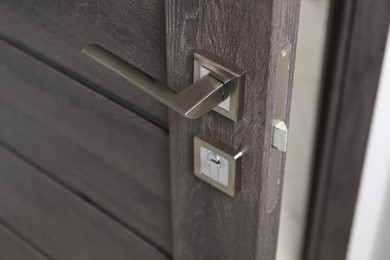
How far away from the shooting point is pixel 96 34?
723 millimetres

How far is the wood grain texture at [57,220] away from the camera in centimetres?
93

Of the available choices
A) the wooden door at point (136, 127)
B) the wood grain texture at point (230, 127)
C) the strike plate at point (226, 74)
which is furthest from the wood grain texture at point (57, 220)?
the strike plate at point (226, 74)

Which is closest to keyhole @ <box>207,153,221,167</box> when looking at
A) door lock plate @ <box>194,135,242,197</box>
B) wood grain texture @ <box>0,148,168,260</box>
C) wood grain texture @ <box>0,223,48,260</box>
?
door lock plate @ <box>194,135,242,197</box>

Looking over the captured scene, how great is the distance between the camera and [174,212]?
773 millimetres

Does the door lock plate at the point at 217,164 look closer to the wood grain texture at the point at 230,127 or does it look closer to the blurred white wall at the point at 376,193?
the wood grain texture at the point at 230,127

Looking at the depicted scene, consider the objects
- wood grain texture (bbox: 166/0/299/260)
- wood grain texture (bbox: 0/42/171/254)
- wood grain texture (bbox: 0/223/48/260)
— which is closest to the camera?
wood grain texture (bbox: 166/0/299/260)

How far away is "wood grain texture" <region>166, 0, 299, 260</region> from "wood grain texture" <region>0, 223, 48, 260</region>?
478 mm

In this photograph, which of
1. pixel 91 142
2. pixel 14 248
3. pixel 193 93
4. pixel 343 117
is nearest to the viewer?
pixel 193 93

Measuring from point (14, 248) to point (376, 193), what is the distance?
2.19ft

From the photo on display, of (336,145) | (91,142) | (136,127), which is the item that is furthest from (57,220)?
(336,145)

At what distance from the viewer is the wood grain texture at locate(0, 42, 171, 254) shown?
781 millimetres

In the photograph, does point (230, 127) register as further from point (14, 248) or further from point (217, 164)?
point (14, 248)

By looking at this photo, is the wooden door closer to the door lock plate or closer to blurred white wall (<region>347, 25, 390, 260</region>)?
the door lock plate

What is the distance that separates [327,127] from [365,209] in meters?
0.17
